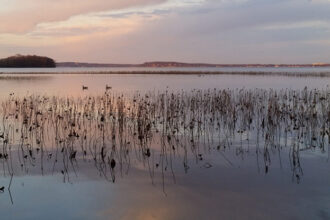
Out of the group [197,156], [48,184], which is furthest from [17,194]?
[197,156]

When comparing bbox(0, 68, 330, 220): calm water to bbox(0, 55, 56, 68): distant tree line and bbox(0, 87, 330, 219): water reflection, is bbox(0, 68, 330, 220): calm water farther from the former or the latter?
bbox(0, 55, 56, 68): distant tree line

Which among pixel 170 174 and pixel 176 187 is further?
pixel 170 174

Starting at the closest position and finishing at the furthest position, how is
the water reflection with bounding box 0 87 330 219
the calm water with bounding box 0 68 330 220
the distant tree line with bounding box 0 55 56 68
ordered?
the calm water with bounding box 0 68 330 220 < the water reflection with bounding box 0 87 330 219 < the distant tree line with bounding box 0 55 56 68

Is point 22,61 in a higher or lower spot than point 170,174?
higher

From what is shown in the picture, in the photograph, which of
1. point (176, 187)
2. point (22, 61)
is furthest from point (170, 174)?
point (22, 61)

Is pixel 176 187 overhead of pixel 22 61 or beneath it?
beneath

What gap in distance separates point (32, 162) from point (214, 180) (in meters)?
3.79

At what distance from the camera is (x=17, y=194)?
16.6ft

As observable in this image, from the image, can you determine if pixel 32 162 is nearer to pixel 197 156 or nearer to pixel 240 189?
pixel 197 156

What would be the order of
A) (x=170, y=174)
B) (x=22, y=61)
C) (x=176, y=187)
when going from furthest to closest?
(x=22, y=61)
(x=170, y=174)
(x=176, y=187)

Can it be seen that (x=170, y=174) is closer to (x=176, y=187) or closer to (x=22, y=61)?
(x=176, y=187)

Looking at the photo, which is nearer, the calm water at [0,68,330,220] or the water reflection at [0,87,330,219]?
the calm water at [0,68,330,220]

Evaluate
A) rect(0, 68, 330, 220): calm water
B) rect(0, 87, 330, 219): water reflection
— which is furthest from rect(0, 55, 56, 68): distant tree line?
rect(0, 68, 330, 220): calm water

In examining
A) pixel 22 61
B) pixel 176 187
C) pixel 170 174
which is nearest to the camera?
pixel 176 187
